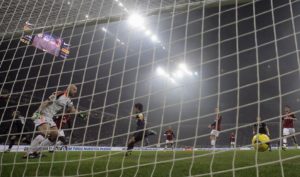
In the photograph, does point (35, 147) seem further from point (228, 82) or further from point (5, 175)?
point (228, 82)

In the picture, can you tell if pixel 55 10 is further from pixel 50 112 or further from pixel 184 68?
pixel 184 68

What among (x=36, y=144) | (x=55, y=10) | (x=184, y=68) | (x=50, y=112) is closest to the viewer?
(x=50, y=112)

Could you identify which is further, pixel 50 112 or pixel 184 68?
pixel 184 68

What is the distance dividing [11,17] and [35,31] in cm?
188

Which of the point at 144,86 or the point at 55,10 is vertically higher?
the point at 144,86

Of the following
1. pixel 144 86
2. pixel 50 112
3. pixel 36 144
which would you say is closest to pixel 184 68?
pixel 144 86

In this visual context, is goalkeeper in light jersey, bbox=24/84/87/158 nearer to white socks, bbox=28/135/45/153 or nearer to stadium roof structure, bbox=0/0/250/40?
white socks, bbox=28/135/45/153

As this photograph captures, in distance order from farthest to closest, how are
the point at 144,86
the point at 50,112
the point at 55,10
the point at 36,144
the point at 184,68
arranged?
the point at 144,86 → the point at 184,68 → the point at 55,10 → the point at 36,144 → the point at 50,112

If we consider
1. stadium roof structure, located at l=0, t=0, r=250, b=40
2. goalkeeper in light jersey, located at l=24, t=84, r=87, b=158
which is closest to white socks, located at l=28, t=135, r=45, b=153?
goalkeeper in light jersey, located at l=24, t=84, r=87, b=158

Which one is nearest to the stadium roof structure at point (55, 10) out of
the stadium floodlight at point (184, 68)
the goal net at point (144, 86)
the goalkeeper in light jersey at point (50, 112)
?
the goal net at point (144, 86)

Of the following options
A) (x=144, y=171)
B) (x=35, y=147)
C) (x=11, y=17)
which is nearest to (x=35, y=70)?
(x=11, y=17)

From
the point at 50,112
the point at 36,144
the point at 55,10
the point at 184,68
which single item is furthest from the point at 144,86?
the point at 50,112

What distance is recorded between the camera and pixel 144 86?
90.8ft

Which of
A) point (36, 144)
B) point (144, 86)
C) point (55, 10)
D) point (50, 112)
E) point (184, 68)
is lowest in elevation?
point (36, 144)
